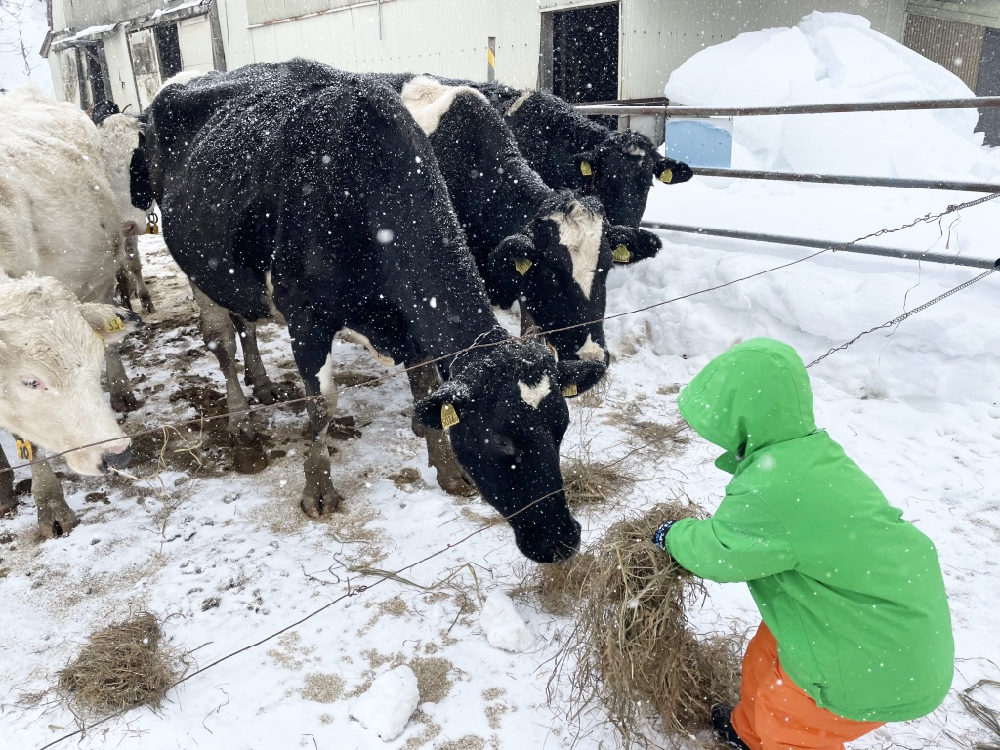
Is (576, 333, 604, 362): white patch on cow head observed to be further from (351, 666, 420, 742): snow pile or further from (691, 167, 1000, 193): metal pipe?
(691, 167, 1000, 193): metal pipe

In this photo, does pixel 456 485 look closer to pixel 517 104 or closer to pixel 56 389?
pixel 56 389

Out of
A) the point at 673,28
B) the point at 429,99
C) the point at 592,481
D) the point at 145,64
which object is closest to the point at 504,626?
the point at 592,481

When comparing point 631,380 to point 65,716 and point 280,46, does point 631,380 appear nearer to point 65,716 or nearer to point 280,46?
point 65,716

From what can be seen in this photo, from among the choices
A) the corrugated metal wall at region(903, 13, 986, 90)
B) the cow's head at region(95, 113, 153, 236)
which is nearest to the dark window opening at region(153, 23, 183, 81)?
the cow's head at region(95, 113, 153, 236)

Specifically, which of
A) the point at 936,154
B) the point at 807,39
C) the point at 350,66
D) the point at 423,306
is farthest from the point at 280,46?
the point at 423,306

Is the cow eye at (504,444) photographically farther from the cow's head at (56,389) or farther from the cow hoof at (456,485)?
the cow's head at (56,389)

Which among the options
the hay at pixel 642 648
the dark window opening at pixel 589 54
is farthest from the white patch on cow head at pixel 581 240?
the dark window opening at pixel 589 54

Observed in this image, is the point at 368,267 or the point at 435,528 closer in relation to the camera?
the point at 368,267

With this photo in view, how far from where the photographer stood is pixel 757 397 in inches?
79.0

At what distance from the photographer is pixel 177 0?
1839 centimetres

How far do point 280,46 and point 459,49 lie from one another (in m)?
5.88

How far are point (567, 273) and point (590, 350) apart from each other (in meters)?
0.54

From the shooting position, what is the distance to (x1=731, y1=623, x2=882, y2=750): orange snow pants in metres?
2.04

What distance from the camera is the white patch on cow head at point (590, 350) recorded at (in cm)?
452
